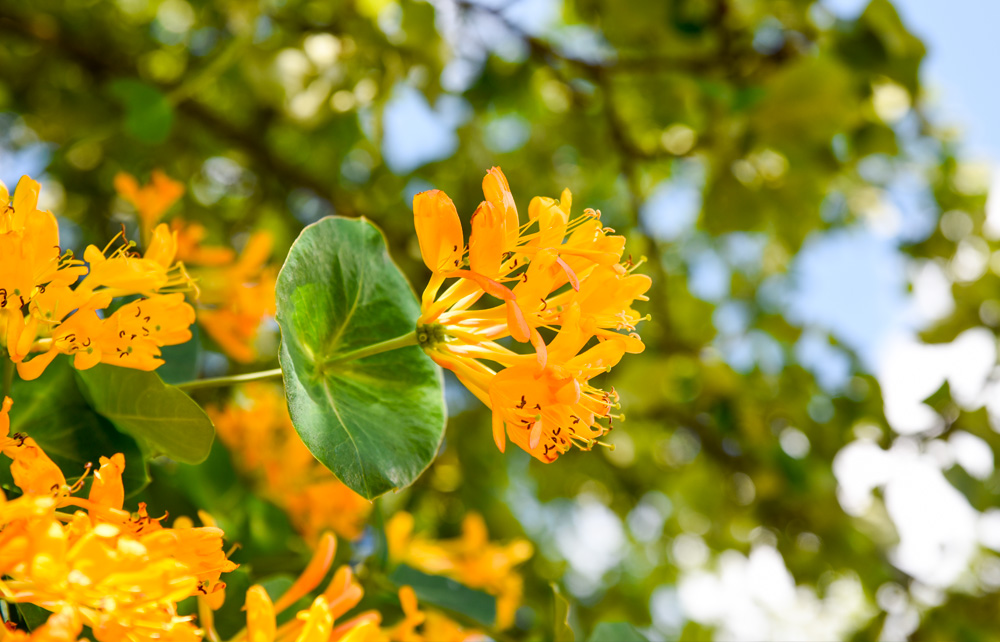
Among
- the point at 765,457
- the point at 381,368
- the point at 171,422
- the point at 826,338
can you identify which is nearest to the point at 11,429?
the point at 171,422

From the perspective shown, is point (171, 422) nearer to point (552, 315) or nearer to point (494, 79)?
point (552, 315)

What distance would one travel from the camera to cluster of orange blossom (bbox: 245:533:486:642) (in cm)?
43

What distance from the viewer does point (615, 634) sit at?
637 mm

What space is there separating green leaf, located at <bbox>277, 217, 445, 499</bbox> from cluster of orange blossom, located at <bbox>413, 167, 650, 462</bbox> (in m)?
0.06

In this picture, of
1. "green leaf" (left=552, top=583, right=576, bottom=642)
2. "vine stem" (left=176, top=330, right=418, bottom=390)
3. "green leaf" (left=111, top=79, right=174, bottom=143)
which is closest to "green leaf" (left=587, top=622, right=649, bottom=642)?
"green leaf" (left=552, top=583, right=576, bottom=642)

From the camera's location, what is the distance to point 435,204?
50cm

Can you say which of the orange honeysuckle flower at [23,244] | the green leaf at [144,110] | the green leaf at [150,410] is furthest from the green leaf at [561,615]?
the green leaf at [144,110]

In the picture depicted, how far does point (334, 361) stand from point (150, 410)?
13 centimetres

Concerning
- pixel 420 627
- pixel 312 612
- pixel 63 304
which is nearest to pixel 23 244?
pixel 63 304

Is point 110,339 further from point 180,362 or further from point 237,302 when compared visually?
point 237,302

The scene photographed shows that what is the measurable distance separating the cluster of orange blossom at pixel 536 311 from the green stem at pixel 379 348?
1 cm

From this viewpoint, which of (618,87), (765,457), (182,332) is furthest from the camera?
(618,87)

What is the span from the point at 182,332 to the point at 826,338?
1333 millimetres

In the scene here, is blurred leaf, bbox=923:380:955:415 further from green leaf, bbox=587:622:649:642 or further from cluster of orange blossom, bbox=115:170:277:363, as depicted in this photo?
cluster of orange blossom, bbox=115:170:277:363
